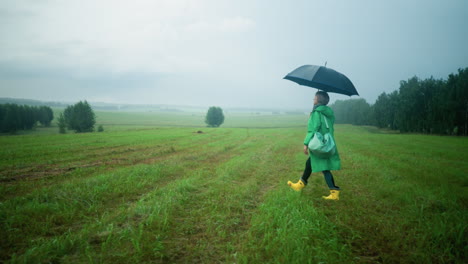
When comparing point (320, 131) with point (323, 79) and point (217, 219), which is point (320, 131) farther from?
point (217, 219)

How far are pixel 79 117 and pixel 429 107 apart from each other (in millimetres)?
94676

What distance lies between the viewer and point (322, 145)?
5121mm

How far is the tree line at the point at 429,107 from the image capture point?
40.6 meters

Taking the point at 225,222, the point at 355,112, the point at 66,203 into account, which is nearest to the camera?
the point at 225,222

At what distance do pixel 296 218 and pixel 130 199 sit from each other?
437 cm

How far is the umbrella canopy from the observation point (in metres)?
5.38

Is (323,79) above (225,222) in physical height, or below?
above

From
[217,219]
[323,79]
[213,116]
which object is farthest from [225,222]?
[213,116]

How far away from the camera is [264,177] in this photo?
7.86m

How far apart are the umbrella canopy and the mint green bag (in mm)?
1122

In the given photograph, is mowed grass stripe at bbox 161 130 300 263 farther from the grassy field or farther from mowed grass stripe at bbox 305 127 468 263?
mowed grass stripe at bbox 305 127 468 263

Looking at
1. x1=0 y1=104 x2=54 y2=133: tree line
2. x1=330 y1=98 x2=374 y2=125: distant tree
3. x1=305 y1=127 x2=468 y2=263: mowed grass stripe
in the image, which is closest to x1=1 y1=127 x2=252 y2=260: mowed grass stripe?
x1=305 y1=127 x2=468 y2=263: mowed grass stripe

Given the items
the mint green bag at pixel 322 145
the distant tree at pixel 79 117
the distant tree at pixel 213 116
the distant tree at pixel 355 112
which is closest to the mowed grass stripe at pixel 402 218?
the mint green bag at pixel 322 145

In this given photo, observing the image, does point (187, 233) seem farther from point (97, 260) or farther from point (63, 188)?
point (63, 188)
